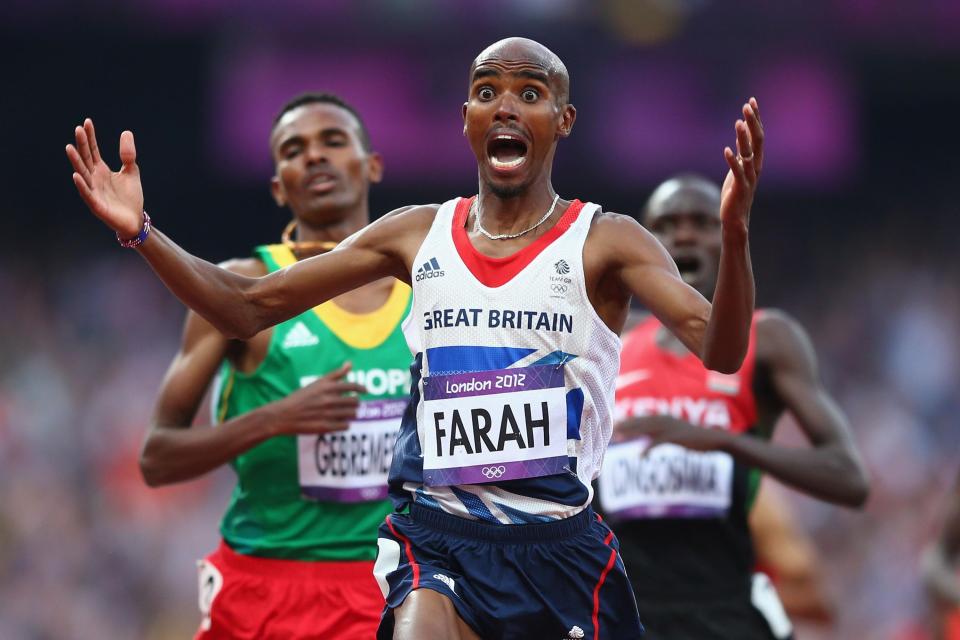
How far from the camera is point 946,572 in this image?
725 centimetres

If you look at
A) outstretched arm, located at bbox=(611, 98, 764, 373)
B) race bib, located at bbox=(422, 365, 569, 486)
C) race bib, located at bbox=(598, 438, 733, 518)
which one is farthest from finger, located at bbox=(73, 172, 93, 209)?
race bib, located at bbox=(598, 438, 733, 518)

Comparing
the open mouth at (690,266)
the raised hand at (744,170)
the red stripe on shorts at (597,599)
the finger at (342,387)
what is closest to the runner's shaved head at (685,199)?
the open mouth at (690,266)

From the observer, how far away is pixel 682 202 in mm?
7102

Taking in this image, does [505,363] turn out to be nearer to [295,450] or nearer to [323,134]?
[295,450]

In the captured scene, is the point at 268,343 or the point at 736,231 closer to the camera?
the point at 736,231

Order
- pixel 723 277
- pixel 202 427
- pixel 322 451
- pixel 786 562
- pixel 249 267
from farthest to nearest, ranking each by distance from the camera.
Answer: pixel 786 562, pixel 249 267, pixel 202 427, pixel 322 451, pixel 723 277

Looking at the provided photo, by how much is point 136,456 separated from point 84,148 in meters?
10.4

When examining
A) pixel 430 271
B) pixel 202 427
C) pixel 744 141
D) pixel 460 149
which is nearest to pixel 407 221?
pixel 430 271

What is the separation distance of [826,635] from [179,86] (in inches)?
377

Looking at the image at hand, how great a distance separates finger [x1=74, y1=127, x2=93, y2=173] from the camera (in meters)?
4.48

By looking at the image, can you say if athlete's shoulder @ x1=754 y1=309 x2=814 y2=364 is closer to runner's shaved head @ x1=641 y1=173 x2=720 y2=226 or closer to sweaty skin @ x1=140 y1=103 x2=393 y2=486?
runner's shaved head @ x1=641 y1=173 x2=720 y2=226

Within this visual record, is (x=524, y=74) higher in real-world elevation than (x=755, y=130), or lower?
higher

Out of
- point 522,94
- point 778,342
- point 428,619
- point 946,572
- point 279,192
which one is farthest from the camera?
point 946,572

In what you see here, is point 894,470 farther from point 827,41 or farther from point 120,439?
point 120,439
